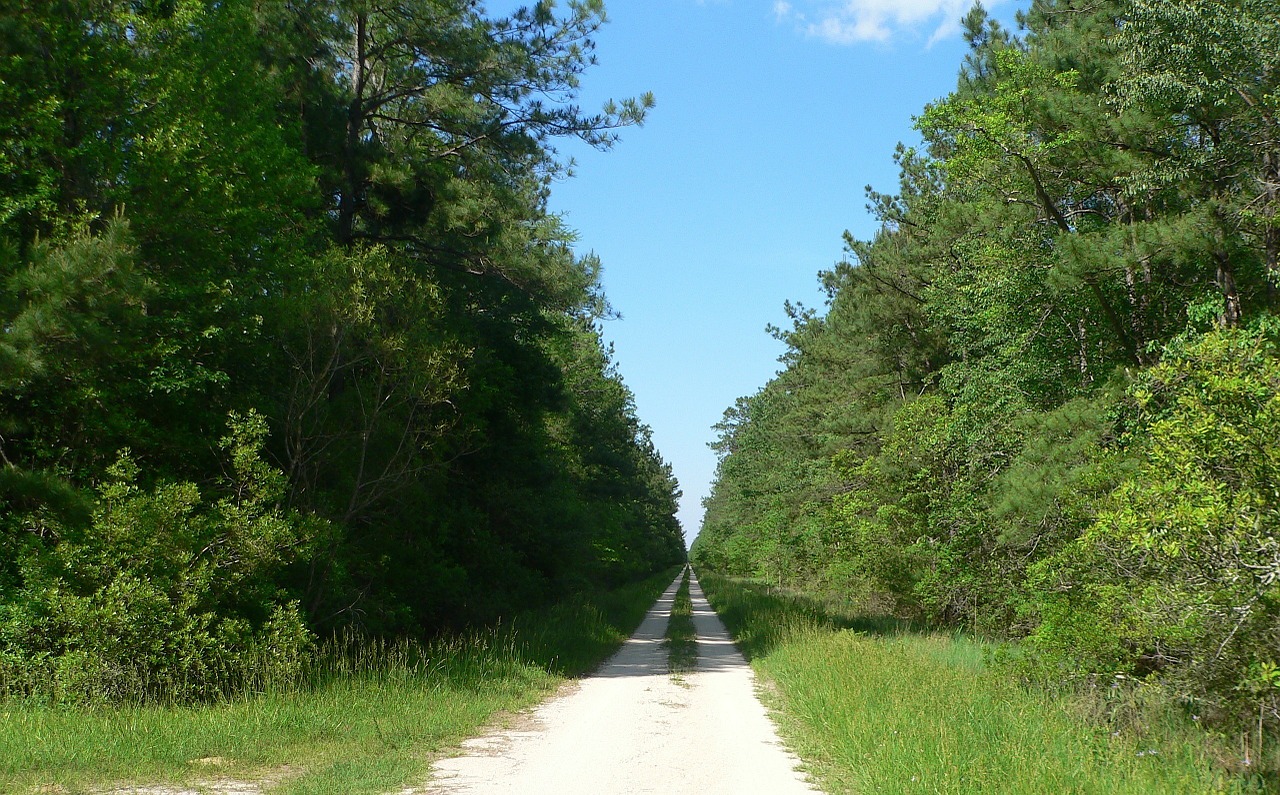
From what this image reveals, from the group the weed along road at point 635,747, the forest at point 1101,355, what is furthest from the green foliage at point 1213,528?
the weed along road at point 635,747

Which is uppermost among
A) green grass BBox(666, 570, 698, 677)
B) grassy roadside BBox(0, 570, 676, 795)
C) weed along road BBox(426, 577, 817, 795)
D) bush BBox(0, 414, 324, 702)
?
bush BBox(0, 414, 324, 702)

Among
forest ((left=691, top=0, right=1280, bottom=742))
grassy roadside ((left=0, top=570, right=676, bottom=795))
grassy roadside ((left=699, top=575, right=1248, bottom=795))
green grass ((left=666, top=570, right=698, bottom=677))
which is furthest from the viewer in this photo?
green grass ((left=666, top=570, right=698, bottom=677))

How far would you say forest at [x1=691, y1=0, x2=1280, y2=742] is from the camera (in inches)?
347

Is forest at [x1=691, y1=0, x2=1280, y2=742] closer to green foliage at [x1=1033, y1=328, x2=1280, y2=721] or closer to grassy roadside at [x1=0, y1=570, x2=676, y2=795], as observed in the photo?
green foliage at [x1=1033, y1=328, x2=1280, y2=721]

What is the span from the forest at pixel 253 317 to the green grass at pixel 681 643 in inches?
192

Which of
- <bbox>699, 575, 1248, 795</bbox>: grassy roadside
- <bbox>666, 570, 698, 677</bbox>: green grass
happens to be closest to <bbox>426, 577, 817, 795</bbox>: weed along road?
<bbox>699, 575, 1248, 795</bbox>: grassy roadside

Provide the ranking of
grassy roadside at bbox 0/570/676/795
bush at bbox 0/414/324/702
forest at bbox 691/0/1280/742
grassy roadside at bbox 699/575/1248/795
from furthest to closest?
bush at bbox 0/414/324/702 < forest at bbox 691/0/1280/742 < grassy roadside at bbox 0/570/676/795 < grassy roadside at bbox 699/575/1248/795

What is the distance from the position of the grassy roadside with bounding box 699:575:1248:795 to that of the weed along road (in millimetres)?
525

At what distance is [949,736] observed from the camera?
822cm

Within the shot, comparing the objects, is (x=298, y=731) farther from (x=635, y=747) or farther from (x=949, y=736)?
(x=949, y=736)

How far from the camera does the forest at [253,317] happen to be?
11445 mm

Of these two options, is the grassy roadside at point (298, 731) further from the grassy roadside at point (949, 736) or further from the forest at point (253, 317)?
the grassy roadside at point (949, 736)

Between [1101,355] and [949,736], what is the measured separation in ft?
38.5

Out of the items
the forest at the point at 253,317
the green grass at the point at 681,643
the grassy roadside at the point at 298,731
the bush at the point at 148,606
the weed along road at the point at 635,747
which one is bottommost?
the green grass at the point at 681,643
